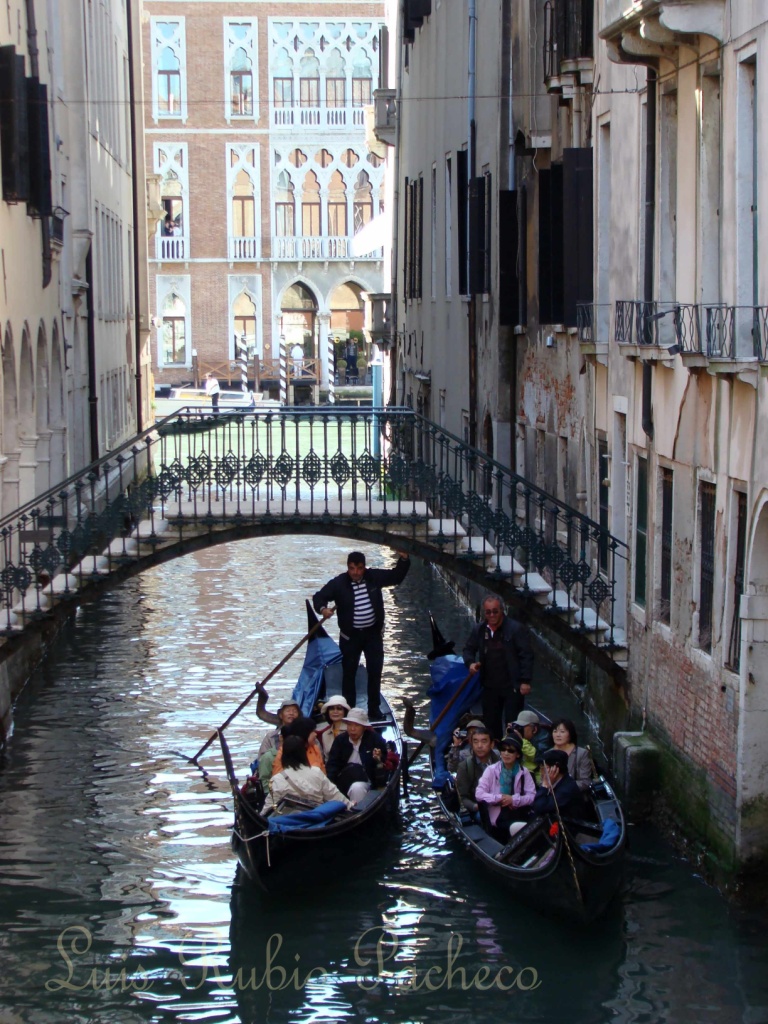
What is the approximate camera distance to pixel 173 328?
53.0 metres

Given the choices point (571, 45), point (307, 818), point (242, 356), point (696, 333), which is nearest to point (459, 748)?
point (307, 818)

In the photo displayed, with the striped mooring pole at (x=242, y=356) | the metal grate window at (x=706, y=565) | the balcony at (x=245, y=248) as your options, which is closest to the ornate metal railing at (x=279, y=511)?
the metal grate window at (x=706, y=565)

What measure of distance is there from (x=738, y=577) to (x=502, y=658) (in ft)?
8.96

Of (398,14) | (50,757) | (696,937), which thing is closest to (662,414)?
(696,937)

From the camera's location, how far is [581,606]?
44.9 feet

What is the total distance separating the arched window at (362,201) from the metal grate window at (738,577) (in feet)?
146

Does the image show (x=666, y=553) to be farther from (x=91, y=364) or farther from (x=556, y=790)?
(x=91, y=364)

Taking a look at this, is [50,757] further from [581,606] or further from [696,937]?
[696,937]

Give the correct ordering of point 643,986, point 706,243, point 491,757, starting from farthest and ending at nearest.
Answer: point 491,757
point 706,243
point 643,986

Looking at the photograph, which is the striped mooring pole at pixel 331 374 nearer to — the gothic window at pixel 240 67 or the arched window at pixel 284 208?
the arched window at pixel 284 208

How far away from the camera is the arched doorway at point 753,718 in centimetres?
981

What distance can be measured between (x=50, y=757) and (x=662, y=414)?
597 cm

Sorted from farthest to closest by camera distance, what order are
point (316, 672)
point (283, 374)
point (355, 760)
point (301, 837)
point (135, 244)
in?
1. point (283, 374)
2. point (135, 244)
3. point (316, 672)
4. point (355, 760)
5. point (301, 837)

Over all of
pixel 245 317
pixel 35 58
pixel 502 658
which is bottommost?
pixel 502 658
